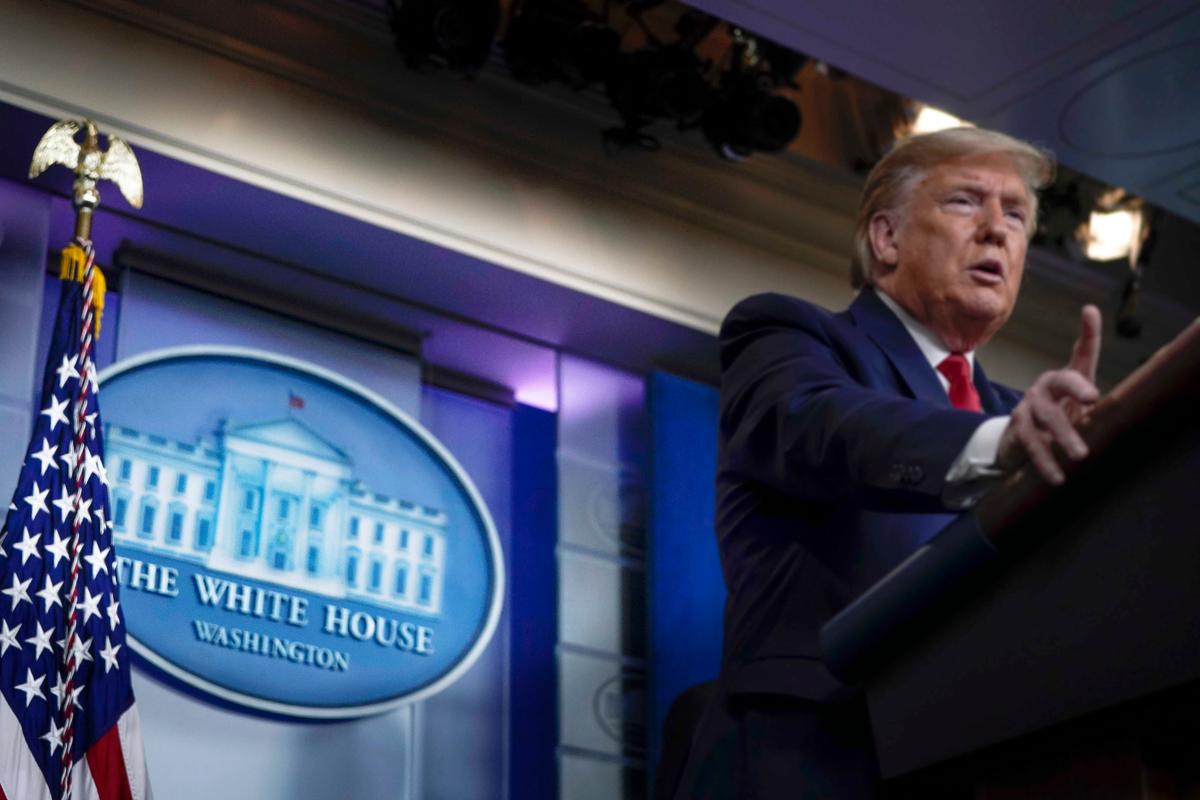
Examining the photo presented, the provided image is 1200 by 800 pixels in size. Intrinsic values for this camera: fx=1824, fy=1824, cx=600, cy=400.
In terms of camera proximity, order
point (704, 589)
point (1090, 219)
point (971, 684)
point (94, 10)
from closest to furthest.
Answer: point (971, 684) → point (94, 10) → point (704, 589) → point (1090, 219)

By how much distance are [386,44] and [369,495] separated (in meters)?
1.19

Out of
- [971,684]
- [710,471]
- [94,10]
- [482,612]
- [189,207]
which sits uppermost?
[94,10]

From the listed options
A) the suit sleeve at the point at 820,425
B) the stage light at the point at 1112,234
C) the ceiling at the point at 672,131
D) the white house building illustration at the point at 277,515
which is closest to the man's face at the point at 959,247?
the suit sleeve at the point at 820,425

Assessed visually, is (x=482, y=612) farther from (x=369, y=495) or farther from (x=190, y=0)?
(x=190, y=0)

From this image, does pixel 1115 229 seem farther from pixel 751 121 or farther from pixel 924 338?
pixel 924 338

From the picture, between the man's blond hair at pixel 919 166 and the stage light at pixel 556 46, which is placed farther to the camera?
the stage light at pixel 556 46

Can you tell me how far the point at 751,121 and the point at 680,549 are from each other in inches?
46.2

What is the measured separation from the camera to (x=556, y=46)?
15.5ft

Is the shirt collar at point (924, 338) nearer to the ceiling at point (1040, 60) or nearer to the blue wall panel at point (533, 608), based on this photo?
the ceiling at point (1040, 60)

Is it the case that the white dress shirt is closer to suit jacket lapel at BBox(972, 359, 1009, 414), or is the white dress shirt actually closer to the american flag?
suit jacket lapel at BBox(972, 359, 1009, 414)

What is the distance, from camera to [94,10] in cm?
436

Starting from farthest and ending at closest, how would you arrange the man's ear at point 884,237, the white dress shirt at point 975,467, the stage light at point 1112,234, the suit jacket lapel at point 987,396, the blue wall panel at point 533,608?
the stage light at point 1112,234 → the blue wall panel at point 533,608 → the man's ear at point 884,237 → the suit jacket lapel at point 987,396 → the white dress shirt at point 975,467

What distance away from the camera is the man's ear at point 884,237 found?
2.13m

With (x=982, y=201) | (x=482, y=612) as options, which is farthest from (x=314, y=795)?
(x=982, y=201)
